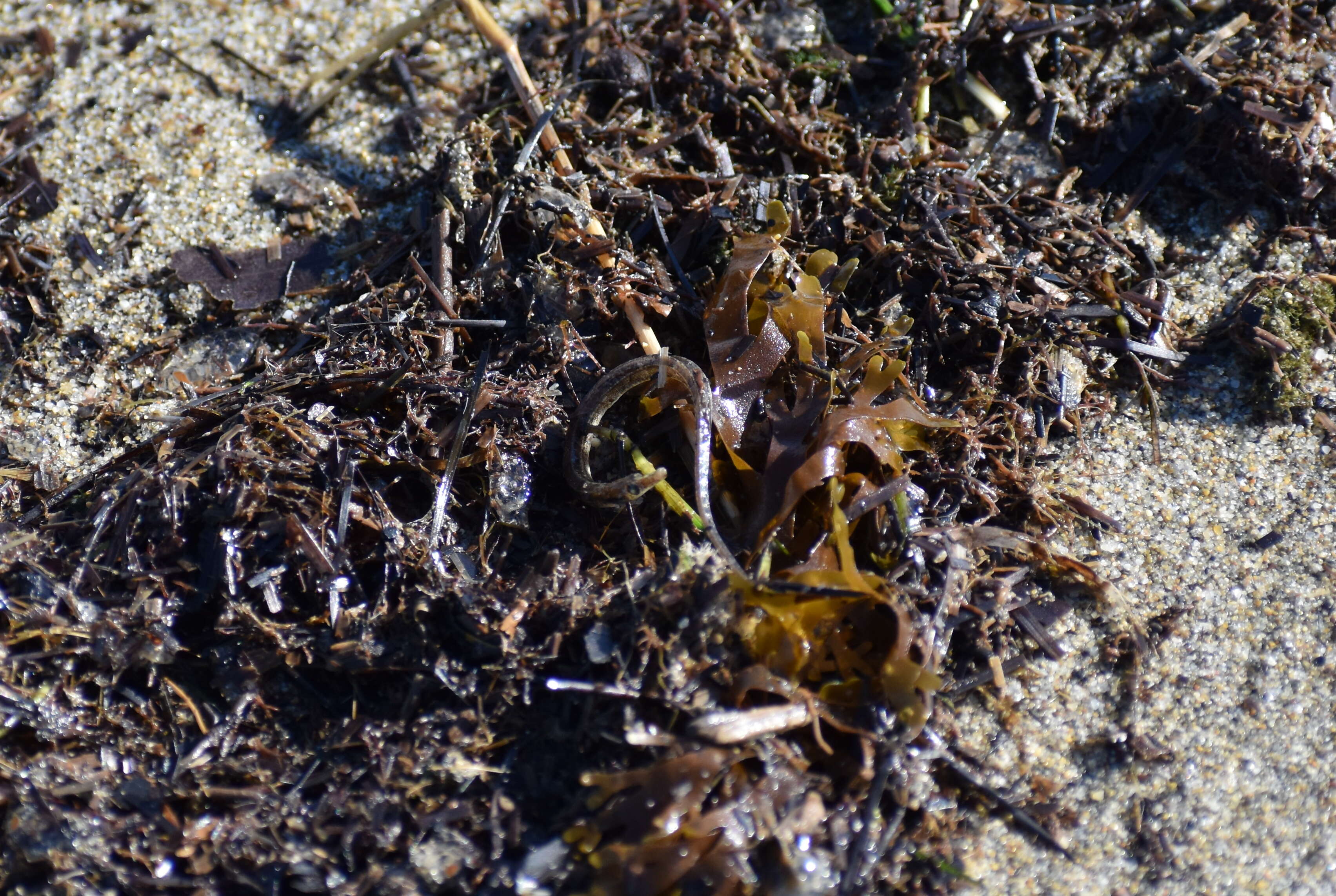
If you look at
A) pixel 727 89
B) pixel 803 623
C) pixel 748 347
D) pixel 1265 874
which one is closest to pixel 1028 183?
pixel 727 89

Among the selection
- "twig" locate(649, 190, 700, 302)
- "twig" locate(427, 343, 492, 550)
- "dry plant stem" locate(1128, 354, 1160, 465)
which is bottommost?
"dry plant stem" locate(1128, 354, 1160, 465)

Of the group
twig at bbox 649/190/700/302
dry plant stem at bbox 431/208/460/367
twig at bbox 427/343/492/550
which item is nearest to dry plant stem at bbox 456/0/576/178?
twig at bbox 649/190/700/302

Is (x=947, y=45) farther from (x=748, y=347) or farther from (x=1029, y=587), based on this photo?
(x=1029, y=587)

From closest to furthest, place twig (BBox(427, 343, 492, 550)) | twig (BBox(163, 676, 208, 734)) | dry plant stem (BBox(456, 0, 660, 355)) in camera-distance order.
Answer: twig (BBox(163, 676, 208, 734)) → twig (BBox(427, 343, 492, 550)) → dry plant stem (BBox(456, 0, 660, 355))

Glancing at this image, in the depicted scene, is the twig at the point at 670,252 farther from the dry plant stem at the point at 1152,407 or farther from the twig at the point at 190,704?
the twig at the point at 190,704

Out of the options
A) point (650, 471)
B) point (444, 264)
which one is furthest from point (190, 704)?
point (444, 264)

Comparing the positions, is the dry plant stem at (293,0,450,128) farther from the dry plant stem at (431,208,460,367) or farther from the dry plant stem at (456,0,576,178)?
the dry plant stem at (431,208,460,367)
